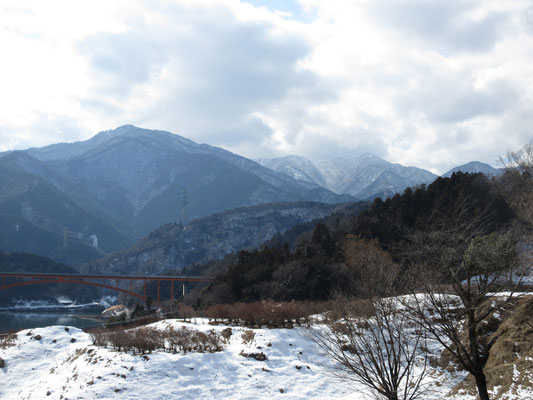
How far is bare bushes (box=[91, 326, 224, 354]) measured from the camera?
2448 cm

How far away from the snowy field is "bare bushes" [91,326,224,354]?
27.2 inches

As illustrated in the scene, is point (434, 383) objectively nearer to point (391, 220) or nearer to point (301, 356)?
point (301, 356)

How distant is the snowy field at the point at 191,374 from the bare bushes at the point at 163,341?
691mm

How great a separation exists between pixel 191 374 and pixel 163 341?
12.9ft

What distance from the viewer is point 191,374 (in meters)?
22.1

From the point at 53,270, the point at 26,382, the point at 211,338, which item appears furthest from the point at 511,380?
the point at 53,270

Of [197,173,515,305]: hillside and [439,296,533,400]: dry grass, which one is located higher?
[197,173,515,305]: hillside

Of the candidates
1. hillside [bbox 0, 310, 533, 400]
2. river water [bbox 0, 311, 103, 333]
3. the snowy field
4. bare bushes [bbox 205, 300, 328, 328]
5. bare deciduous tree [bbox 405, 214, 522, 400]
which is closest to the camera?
bare deciduous tree [bbox 405, 214, 522, 400]

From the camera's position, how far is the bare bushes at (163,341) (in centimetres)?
2448

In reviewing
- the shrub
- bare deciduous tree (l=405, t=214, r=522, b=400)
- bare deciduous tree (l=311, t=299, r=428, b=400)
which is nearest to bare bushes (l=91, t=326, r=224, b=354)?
the shrub

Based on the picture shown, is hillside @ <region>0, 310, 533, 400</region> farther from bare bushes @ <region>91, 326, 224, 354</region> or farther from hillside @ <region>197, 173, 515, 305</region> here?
hillside @ <region>197, 173, 515, 305</region>

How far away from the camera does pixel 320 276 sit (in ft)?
162

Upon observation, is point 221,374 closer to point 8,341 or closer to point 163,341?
point 163,341

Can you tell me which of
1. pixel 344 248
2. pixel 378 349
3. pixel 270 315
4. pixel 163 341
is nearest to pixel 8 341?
pixel 163 341
